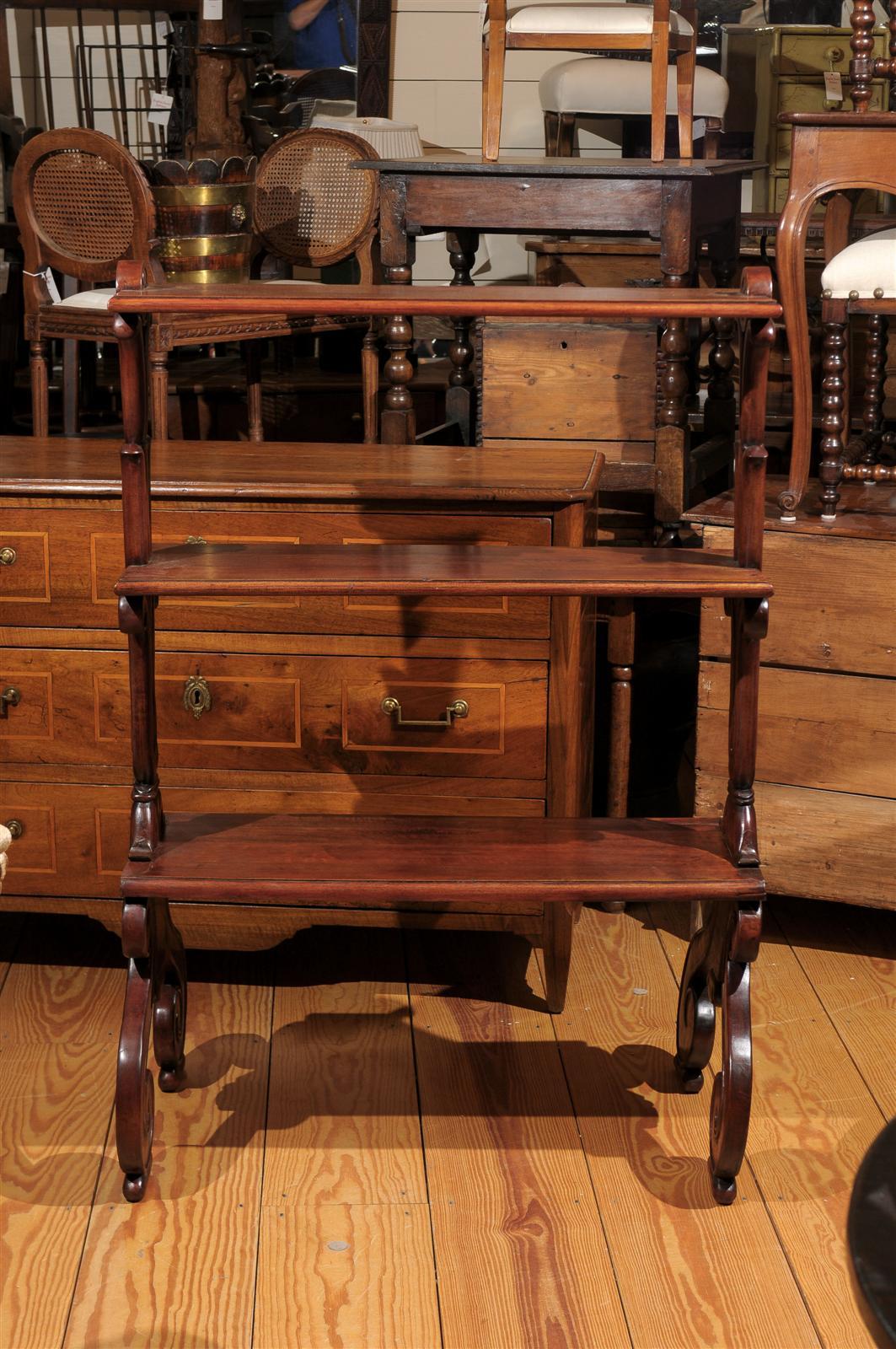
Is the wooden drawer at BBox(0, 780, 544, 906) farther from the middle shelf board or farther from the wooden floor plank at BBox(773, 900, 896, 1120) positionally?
the wooden floor plank at BBox(773, 900, 896, 1120)

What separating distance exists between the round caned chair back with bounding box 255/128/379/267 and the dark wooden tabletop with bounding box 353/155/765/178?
1.41m

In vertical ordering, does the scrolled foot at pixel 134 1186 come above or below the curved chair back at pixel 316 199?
below

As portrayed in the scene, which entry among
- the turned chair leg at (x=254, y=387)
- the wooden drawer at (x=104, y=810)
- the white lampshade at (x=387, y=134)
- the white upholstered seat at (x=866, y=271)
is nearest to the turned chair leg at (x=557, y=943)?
the wooden drawer at (x=104, y=810)

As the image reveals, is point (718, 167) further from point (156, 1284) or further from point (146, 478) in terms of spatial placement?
point (156, 1284)

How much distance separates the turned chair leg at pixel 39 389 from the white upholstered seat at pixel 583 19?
5.03ft

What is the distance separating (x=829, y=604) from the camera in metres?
2.69

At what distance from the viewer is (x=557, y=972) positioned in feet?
8.68

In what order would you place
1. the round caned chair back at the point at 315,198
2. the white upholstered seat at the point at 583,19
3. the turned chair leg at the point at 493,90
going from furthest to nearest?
the round caned chair back at the point at 315,198, the white upholstered seat at the point at 583,19, the turned chair leg at the point at 493,90

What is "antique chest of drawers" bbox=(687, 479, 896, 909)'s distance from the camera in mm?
2670

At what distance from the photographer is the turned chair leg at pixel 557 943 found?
2.62 metres

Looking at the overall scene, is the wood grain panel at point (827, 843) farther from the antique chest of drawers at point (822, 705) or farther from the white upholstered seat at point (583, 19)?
the white upholstered seat at point (583, 19)

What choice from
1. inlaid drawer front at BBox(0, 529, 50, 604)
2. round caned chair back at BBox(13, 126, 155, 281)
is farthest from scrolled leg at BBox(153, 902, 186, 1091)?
round caned chair back at BBox(13, 126, 155, 281)

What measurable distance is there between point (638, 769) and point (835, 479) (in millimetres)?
859

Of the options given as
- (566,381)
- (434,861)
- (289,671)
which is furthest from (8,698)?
(566,381)
